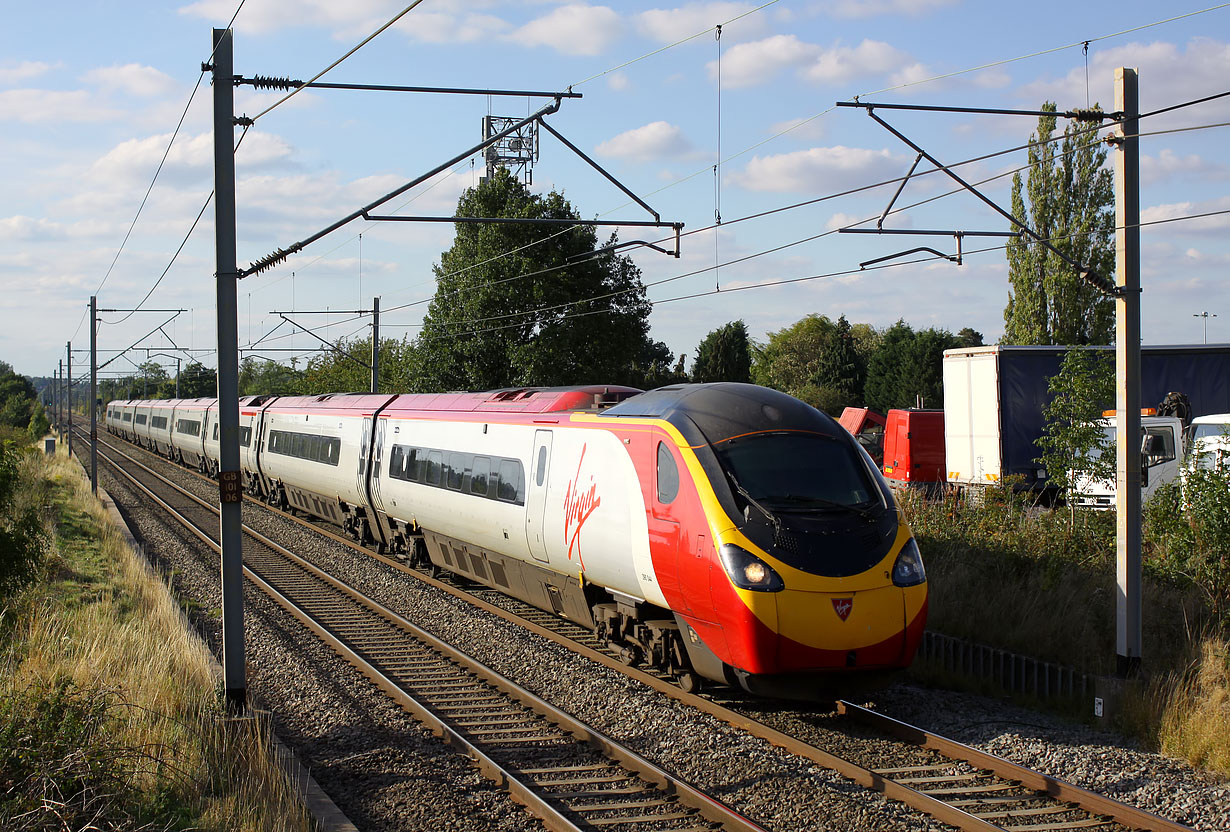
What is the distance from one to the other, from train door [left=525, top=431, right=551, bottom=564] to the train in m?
0.03

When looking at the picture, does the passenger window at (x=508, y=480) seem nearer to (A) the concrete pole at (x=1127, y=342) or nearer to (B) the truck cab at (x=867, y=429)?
(A) the concrete pole at (x=1127, y=342)

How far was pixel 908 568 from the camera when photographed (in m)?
8.40

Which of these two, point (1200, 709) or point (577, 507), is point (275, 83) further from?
point (1200, 709)

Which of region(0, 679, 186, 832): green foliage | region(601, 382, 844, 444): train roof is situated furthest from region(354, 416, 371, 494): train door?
region(0, 679, 186, 832): green foliage

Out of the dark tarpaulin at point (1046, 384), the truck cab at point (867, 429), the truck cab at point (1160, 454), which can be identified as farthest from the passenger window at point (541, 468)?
the truck cab at point (867, 429)

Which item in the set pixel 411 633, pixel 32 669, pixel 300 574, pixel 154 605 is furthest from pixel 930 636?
pixel 300 574

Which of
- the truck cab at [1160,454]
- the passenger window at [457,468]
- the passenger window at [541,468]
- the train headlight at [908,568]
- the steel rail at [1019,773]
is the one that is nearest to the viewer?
the steel rail at [1019,773]

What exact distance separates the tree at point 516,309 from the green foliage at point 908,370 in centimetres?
2441

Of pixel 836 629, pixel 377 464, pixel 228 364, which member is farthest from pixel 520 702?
pixel 377 464

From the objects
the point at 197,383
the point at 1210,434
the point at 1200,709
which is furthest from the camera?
the point at 197,383

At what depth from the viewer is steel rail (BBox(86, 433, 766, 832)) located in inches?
259

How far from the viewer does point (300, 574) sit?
685 inches

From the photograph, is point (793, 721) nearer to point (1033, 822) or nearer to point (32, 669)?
point (1033, 822)

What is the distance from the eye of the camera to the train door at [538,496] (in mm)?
11711
